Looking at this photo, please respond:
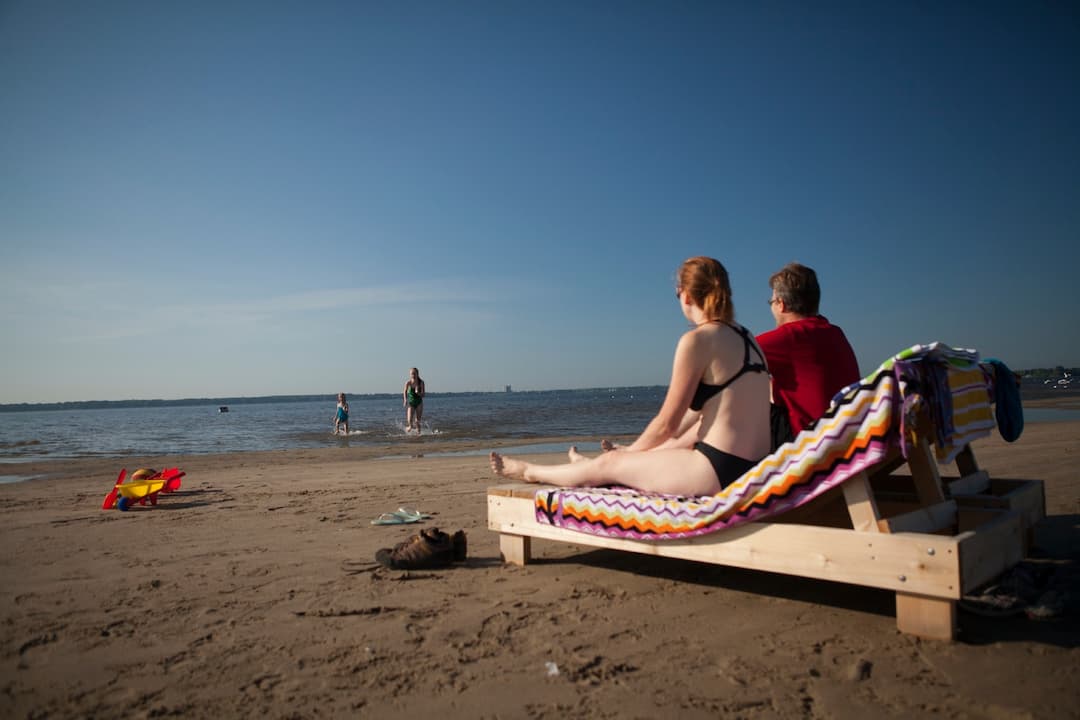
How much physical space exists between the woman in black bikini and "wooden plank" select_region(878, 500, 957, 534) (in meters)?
0.69

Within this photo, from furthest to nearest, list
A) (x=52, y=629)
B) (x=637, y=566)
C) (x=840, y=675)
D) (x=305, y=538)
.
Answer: (x=305, y=538) < (x=637, y=566) < (x=52, y=629) < (x=840, y=675)

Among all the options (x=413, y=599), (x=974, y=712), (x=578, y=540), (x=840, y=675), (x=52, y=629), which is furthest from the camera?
(x=578, y=540)

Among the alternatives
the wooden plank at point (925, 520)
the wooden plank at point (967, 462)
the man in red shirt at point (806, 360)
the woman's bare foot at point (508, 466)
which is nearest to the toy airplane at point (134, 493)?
the woman's bare foot at point (508, 466)

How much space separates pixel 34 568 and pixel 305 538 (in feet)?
5.76

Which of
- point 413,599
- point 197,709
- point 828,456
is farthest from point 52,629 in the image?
point 828,456

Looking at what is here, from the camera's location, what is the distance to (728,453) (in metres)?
3.31

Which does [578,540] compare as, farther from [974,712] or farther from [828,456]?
[974,712]

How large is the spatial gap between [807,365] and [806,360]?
31 mm

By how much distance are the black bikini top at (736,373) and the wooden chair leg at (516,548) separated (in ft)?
5.08

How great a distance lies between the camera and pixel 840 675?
2531mm

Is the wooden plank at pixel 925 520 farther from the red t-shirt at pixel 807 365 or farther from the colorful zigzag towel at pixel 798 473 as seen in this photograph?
the red t-shirt at pixel 807 365

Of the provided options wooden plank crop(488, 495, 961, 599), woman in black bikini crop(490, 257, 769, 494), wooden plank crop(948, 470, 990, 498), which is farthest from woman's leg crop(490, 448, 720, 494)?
wooden plank crop(948, 470, 990, 498)

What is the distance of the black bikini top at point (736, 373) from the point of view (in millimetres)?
3268

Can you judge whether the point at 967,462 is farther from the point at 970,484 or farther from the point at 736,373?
the point at 736,373
